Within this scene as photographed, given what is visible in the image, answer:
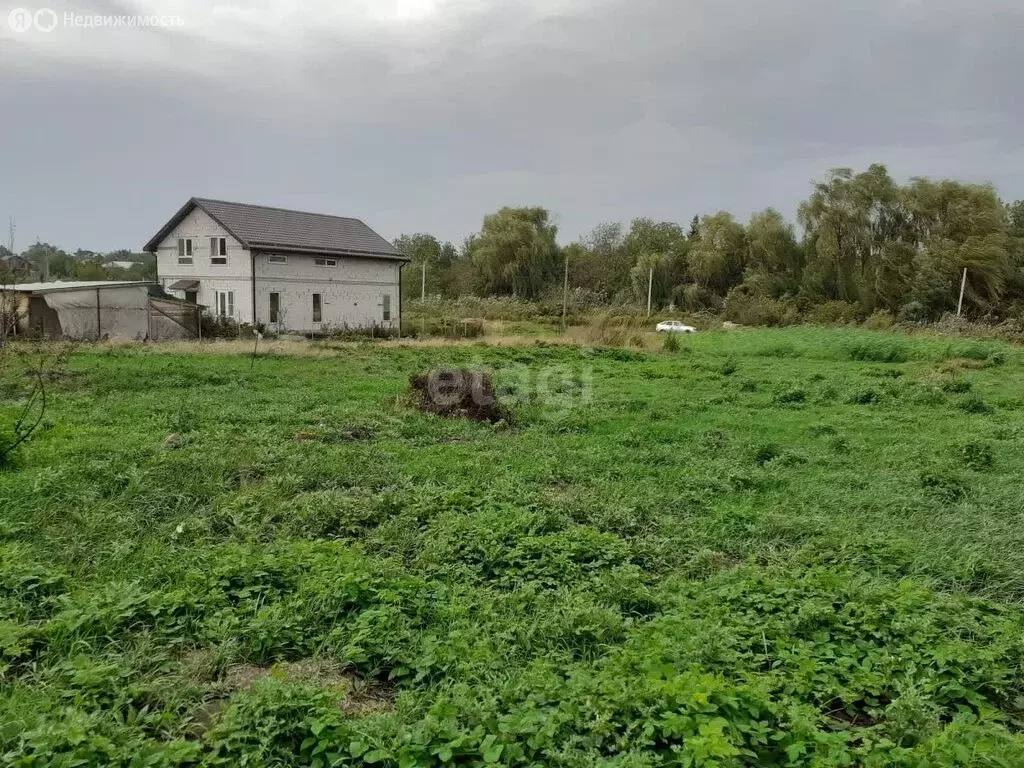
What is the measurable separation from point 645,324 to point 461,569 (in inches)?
1294

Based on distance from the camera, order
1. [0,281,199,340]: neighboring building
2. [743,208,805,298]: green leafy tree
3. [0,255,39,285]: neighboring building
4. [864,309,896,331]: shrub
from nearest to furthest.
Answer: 1. [0,255,39,285]: neighboring building
2. [0,281,199,340]: neighboring building
3. [864,309,896,331]: shrub
4. [743,208,805,298]: green leafy tree

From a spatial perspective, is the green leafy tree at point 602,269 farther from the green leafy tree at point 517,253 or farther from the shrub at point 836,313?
the shrub at point 836,313

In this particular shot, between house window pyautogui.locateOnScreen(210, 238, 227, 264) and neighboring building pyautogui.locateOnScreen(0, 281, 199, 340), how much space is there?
9.56 ft

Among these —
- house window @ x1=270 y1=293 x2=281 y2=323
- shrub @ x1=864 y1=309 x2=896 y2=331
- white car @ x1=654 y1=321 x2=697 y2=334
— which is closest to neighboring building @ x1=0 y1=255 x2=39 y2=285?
house window @ x1=270 y1=293 x2=281 y2=323

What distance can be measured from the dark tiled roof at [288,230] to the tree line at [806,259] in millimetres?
20238

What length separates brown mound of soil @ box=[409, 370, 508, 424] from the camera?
10289 millimetres

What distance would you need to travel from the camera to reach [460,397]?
34.3 ft

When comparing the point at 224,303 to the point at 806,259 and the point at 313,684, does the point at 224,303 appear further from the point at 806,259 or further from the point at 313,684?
the point at 806,259

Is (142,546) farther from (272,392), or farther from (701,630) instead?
(272,392)

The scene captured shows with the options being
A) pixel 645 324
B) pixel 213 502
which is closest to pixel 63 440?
pixel 213 502

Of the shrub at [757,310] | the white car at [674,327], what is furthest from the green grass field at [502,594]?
the shrub at [757,310]

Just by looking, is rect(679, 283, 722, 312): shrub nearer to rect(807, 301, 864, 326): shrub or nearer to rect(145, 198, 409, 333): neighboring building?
rect(807, 301, 864, 326): shrub

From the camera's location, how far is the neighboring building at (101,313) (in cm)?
1973

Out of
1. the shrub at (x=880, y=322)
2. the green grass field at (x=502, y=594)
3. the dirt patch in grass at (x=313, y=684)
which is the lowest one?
the dirt patch in grass at (x=313, y=684)
